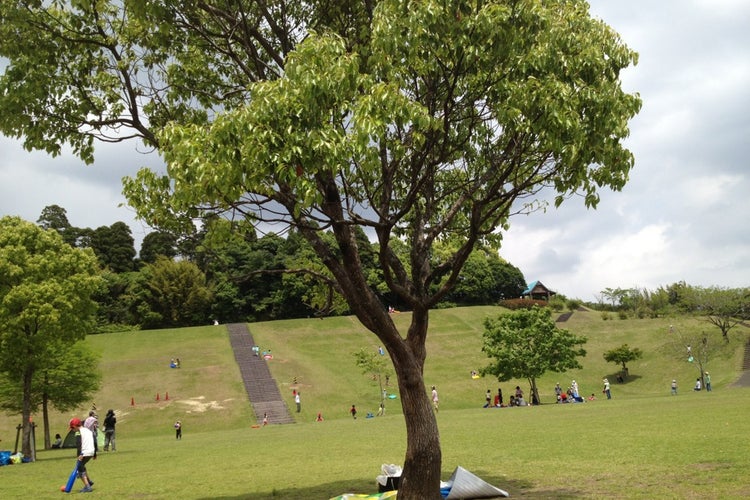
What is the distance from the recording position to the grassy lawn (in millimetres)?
11859

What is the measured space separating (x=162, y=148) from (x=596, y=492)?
8727mm

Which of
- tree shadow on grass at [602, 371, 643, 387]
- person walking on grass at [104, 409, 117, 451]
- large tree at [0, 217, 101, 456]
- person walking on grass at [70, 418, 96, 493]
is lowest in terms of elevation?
tree shadow on grass at [602, 371, 643, 387]

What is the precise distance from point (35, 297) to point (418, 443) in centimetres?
2445

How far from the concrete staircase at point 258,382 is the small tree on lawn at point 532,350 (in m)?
16.8

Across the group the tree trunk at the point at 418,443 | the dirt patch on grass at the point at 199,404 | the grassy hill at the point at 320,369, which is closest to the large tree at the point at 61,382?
the grassy hill at the point at 320,369

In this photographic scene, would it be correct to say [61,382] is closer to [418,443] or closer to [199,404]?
[199,404]

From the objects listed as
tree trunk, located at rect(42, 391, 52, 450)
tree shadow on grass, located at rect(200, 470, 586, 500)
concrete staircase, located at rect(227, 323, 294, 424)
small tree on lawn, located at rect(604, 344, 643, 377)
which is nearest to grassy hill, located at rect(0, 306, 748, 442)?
concrete staircase, located at rect(227, 323, 294, 424)

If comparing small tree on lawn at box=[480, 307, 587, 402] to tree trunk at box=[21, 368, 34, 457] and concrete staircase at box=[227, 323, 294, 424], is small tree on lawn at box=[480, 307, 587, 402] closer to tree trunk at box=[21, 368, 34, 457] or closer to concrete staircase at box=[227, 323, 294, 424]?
concrete staircase at box=[227, 323, 294, 424]

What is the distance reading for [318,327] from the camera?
77.8 meters

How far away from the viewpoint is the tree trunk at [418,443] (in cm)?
962

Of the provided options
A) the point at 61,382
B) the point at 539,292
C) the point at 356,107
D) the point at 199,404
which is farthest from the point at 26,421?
the point at 539,292

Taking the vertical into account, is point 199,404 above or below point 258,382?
below

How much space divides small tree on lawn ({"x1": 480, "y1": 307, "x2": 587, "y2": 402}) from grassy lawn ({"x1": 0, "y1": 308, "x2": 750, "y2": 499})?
20.9 ft

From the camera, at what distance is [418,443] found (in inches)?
386
